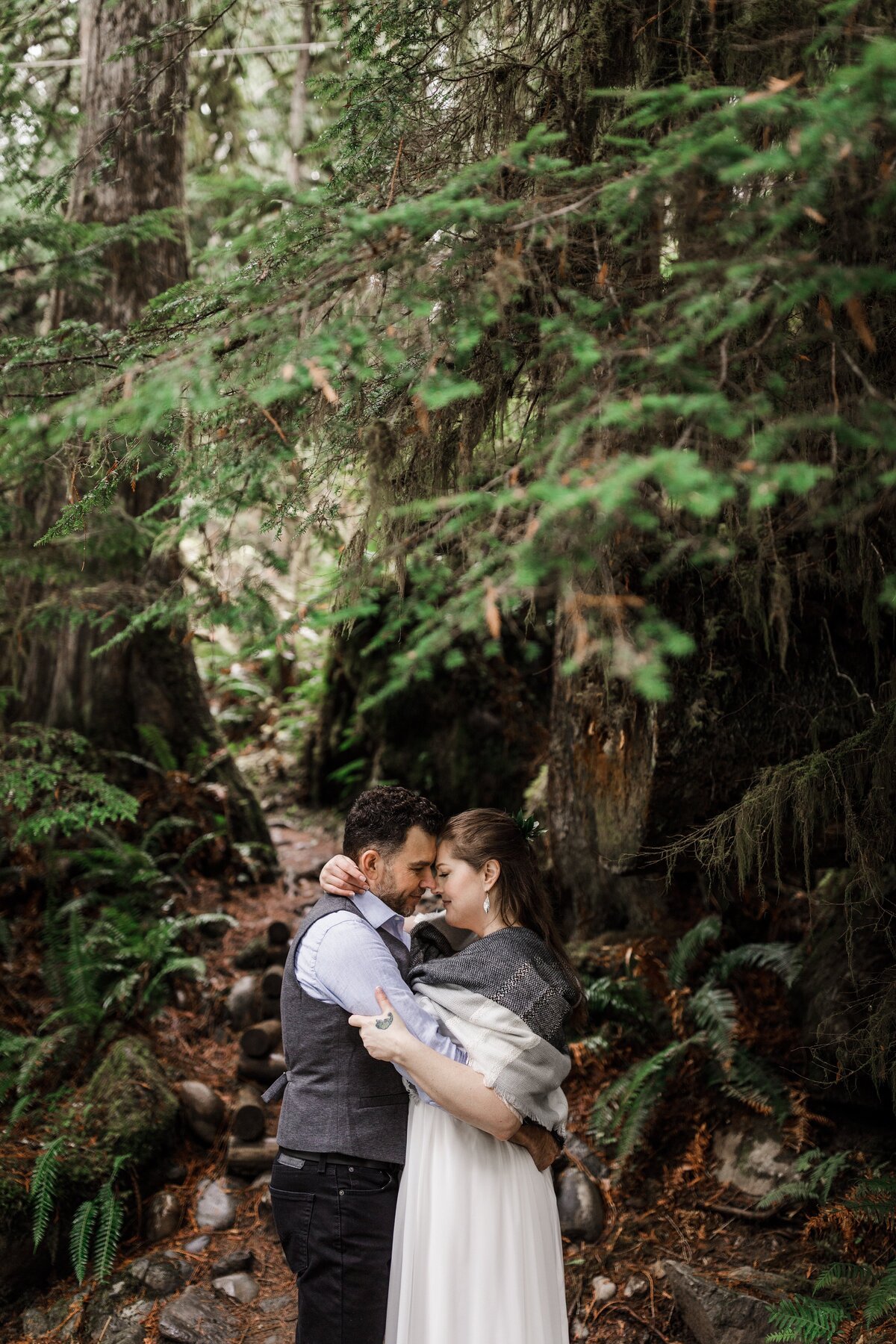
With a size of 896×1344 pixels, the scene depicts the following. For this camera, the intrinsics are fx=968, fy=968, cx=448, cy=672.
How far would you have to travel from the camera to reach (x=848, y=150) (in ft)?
6.60

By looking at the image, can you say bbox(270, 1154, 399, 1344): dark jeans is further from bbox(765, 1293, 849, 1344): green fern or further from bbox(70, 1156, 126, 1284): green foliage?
bbox(70, 1156, 126, 1284): green foliage

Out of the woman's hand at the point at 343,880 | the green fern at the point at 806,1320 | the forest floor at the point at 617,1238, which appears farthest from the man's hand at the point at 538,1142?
the forest floor at the point at 617,1238

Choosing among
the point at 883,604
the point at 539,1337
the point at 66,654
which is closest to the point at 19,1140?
the point at 539,1337

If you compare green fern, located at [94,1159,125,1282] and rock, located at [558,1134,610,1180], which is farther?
rock, located at [558,1134,610,1180]

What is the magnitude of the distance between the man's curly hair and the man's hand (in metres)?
1.00

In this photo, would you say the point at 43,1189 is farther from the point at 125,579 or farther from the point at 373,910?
the point at 125,579

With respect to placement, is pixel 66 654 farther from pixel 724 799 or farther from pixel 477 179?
pixel 477 179

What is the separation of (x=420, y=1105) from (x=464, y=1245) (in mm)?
427

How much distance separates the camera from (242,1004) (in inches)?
271

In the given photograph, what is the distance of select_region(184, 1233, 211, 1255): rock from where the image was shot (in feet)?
17.0

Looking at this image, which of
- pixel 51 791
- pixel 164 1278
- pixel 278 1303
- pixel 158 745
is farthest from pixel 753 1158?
pixel 158 745

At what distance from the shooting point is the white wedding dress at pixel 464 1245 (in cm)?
304

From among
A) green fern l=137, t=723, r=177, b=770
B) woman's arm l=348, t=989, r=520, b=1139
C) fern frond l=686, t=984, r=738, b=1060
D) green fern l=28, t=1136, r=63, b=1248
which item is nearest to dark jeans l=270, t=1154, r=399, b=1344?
woman's arm l=348, t=989, r=520, b=1139

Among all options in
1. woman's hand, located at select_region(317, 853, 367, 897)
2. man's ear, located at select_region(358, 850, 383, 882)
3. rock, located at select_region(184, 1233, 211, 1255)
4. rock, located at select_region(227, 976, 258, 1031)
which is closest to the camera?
woman's hand, located at select_region(317, 853, 367, 897)
